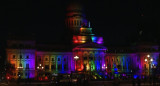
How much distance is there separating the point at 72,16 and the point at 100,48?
18.4 meters

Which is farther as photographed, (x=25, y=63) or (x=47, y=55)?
(x=47, y=55)

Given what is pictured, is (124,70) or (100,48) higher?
(100,48)

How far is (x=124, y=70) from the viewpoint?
11706cm

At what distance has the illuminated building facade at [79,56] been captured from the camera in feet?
317

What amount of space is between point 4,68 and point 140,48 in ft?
182

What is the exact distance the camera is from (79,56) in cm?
10700

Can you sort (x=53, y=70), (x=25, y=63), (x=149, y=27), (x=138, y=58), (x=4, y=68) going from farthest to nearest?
(x=138, y=58), (x=53, y=70), (x=25, y=63), (x=4, y=68), (x=149, y=27)

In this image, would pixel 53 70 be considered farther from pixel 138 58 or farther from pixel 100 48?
pixel 138 58

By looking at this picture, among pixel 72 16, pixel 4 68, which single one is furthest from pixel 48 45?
pixel 4 68

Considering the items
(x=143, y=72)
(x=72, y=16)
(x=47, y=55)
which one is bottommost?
(x=143, y=72)

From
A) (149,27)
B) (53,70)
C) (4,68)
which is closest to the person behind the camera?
(149,27)

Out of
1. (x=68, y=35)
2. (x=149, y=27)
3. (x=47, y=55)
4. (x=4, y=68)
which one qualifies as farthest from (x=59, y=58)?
(x=149, y=27)

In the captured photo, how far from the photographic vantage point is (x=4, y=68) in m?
87.4

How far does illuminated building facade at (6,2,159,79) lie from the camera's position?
96625 mm
